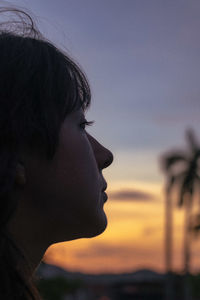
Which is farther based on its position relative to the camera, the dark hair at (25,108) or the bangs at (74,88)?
the bangs at (74,88)

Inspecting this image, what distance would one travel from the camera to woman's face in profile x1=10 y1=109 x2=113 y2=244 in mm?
1664

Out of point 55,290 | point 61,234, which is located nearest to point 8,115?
point 61,234

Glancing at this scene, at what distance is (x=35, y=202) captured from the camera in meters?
1.67

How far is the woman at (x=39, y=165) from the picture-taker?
5.21 feet

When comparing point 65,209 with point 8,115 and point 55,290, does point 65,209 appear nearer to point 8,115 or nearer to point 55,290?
point 8,115

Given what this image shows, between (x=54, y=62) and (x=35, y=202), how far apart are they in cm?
45

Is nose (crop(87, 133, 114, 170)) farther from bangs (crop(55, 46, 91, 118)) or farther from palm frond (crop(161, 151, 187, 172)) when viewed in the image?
palm frond (crop(161, 151, 187, 172))

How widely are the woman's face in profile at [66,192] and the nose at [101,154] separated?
58mm

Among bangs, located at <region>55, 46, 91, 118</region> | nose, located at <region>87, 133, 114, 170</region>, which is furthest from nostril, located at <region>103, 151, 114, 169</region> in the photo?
bangs, located at <region>55, 46, 91, 118</region>

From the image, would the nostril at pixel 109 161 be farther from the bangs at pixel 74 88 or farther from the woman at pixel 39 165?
the bangs at pixel 74 88

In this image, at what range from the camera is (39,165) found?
1.67 meters

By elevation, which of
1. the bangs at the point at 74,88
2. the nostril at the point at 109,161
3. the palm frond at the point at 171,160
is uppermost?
the bangs at the point at 74,88

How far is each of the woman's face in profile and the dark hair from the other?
0.04 m

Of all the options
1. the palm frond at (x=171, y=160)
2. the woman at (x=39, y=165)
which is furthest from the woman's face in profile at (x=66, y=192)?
the palm frond at (x=171, y=160)
